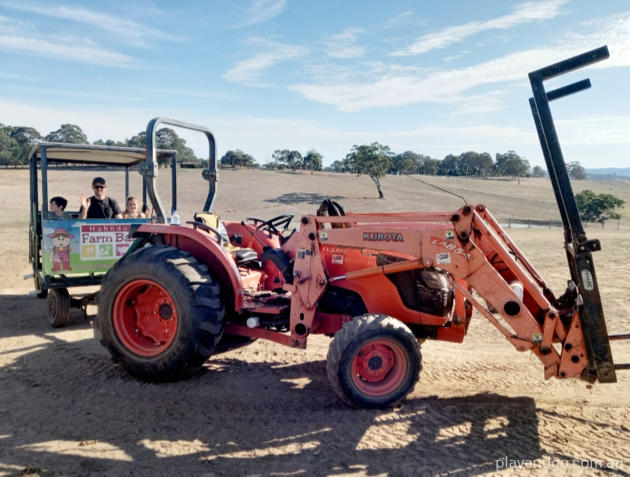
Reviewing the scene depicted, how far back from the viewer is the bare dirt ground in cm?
329

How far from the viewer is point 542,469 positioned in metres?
3.23

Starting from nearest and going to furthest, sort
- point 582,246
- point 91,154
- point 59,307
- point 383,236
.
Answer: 1. point 582,246
2. point 383,236
3. point 59,307
4. point 91,154

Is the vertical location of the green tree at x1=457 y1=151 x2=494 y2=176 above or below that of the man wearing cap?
above

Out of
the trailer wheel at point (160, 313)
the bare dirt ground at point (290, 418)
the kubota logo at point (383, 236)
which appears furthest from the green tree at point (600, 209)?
the trailer wheel at point (160, 313)

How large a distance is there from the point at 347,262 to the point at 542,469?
7.16 feet

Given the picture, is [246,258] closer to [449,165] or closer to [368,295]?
[368,295]

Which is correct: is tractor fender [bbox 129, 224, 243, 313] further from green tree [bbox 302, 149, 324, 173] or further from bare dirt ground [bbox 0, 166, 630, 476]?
green tree [bbox 302, 149, 324, 173]

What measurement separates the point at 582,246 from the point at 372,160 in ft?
125

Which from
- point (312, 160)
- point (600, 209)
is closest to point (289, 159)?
point (312, 160)

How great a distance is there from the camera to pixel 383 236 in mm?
4250

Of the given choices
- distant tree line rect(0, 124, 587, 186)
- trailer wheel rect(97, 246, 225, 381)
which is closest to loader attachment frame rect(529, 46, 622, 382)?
trailer wheel rect(97, 246, 225, 381)

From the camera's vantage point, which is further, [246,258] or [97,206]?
[97,206]

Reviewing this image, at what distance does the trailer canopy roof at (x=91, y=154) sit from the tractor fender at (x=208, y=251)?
212cm

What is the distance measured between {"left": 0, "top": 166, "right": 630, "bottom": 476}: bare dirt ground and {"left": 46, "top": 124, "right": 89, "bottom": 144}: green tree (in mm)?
71166
